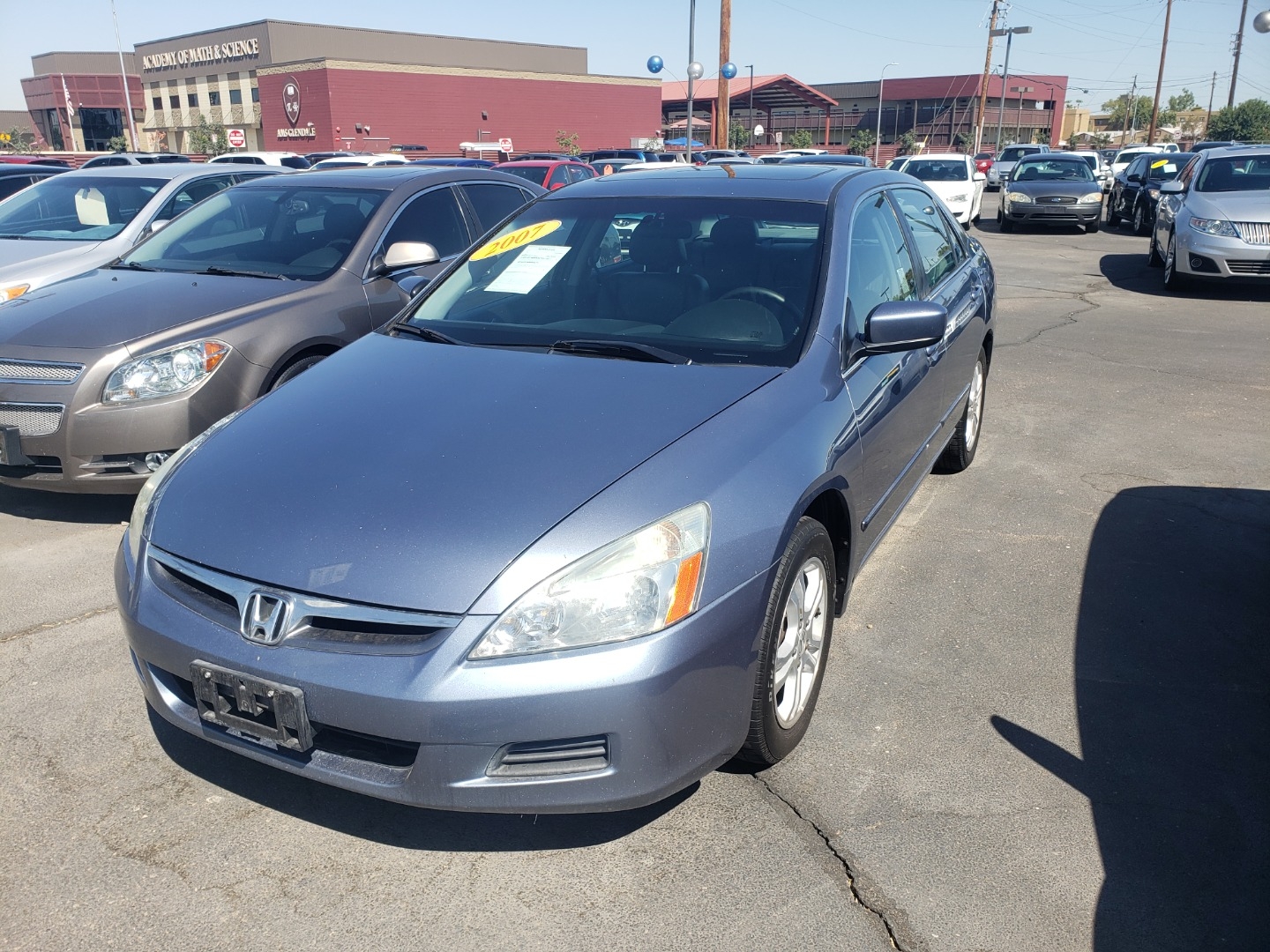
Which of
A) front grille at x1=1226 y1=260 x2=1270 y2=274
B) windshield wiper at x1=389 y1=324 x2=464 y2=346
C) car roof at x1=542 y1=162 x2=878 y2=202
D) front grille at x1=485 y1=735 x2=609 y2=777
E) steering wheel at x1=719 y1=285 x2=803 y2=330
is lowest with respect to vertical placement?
front grille at x1=1226 y1=260 x2=1270 y2=274

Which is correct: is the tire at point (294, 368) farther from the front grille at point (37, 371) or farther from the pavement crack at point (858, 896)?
the pavement crack at point (858, 896)

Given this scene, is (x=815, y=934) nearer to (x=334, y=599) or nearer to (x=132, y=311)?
(x=334, y=599)

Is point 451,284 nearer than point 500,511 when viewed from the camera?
No

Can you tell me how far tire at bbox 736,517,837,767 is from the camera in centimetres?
269

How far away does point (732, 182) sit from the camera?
13.3 feet

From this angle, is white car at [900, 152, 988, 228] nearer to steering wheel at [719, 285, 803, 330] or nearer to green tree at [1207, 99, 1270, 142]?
steering wheel at [719, 285, 803, 330]

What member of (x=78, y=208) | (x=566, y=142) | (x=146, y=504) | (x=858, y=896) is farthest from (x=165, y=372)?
(x=566, y=142)

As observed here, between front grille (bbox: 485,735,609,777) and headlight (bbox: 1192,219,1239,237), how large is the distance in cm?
1132

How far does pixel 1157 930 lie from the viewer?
2391 mm

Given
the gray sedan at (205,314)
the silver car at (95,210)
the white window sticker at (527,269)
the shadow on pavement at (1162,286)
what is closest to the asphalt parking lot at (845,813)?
the gray sedan at (205,314)

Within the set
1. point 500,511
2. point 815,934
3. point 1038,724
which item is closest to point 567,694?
point 500,511

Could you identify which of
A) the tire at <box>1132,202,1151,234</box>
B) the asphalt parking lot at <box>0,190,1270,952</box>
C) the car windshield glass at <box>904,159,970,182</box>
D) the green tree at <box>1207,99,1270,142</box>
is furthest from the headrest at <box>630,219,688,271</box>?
the green tree at <box>1207,99,1270,142</box>

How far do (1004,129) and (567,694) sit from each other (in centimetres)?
8198

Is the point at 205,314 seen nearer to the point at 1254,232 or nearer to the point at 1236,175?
the point at 1254,232
